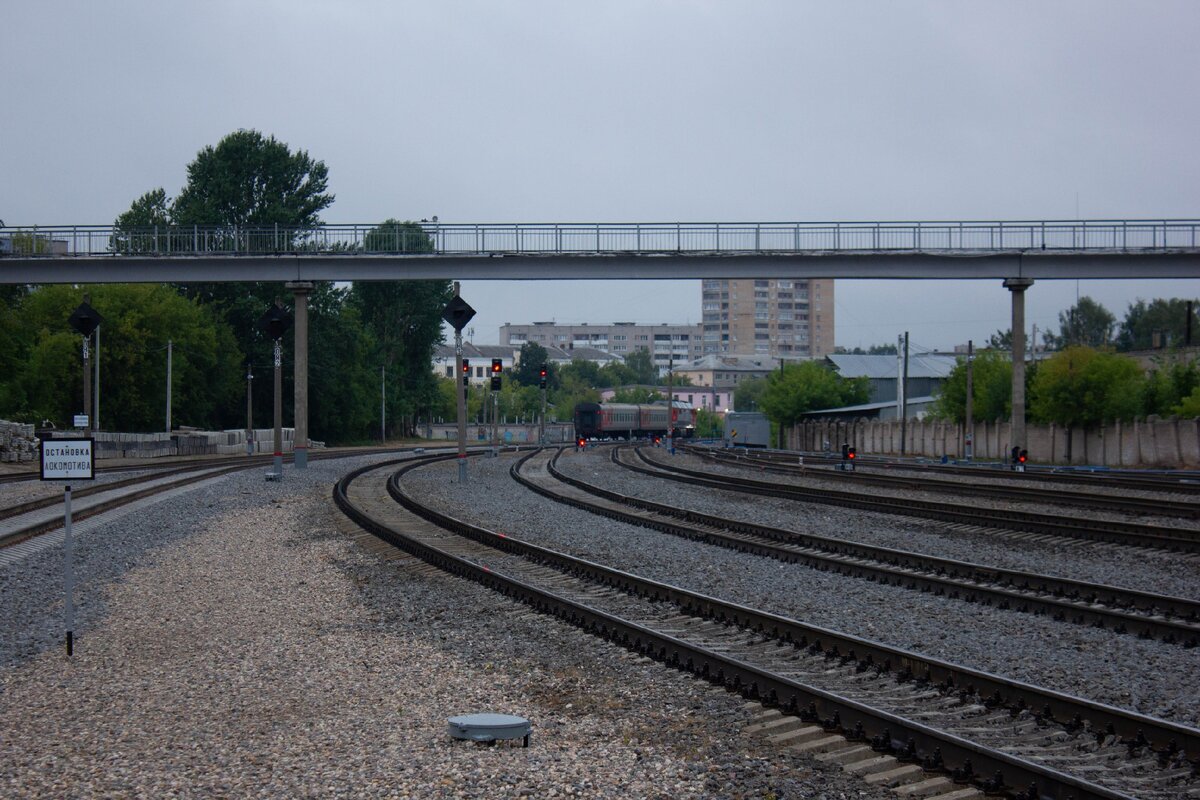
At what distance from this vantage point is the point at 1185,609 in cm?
1144

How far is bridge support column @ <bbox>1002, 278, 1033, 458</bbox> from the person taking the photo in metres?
39.2

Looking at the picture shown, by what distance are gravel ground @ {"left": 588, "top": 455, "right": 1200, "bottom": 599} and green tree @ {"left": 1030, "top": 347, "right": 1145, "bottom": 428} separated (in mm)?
24627

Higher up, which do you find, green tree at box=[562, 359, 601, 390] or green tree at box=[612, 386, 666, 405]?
green tree at box=[562, 359, 601, 390]

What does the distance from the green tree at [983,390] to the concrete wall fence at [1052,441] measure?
0.88 meters

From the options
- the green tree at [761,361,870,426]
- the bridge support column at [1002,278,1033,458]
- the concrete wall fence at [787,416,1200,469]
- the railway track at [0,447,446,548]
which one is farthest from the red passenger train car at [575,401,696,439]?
the railway track at [0,447,446,548]

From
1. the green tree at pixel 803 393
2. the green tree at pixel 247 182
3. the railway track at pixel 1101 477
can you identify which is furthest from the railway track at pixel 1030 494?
the green tree at pixel 247 182

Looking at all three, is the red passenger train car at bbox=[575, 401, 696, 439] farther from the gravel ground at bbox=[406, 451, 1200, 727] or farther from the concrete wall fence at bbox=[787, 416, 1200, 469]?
the gravel ground at bbox=[406, 451, 1200, 727]

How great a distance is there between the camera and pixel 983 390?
59156 mm

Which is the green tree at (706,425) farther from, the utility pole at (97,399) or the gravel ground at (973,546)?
the gravel ground at (973,546)

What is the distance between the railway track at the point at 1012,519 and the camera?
17.5 meters

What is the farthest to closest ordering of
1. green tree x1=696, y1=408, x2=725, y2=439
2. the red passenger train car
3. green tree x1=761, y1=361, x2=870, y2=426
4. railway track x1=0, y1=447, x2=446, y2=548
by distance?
green tree x1=696, y1=408, x2=725, y2=439 < the red passenger train car < green tree x1=761, y1=361, x2=870, y2=426 < railway track x1=0, y1=447, x2=446, y2=548

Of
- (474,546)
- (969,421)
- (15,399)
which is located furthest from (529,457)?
(474,546)

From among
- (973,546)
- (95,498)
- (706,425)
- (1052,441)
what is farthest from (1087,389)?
(706,425)

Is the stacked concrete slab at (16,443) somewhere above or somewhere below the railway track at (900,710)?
above
